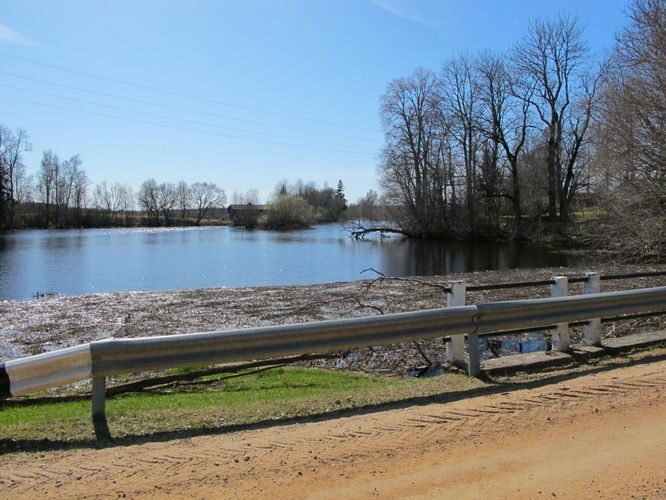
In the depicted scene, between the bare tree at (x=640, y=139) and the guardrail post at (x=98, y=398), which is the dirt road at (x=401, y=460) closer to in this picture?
the guardrail post at (x=98, y=398)

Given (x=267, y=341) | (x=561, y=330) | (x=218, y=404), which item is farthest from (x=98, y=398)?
(x=561, y=330)

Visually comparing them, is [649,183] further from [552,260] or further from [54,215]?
[54,215]

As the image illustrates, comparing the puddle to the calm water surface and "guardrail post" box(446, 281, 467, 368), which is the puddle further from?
the calm water surface

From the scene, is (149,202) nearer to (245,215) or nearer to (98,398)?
(245,215)

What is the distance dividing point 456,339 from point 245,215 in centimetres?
12851

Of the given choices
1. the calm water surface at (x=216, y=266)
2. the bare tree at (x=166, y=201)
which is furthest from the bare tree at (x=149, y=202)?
the calm water surface at (x=216, y=266)

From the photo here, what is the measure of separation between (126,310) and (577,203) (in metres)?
56.0

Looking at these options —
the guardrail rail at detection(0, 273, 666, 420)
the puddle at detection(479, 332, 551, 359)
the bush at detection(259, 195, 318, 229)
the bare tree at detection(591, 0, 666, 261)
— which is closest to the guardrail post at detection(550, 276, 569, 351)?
the guardrail rail at detection(0, 273, 666, 420)

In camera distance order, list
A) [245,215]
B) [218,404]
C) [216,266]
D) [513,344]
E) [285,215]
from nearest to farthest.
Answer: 1. [218,404]
2. [513,344]
3. [216,266]
4. [285,215]
5. [245,215]

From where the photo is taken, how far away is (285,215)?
373ft

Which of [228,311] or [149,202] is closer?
[228,311]

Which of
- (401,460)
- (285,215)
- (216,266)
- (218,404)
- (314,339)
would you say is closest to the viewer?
(401,460)

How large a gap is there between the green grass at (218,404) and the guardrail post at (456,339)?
0.83 m

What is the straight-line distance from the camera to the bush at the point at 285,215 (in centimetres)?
11344
